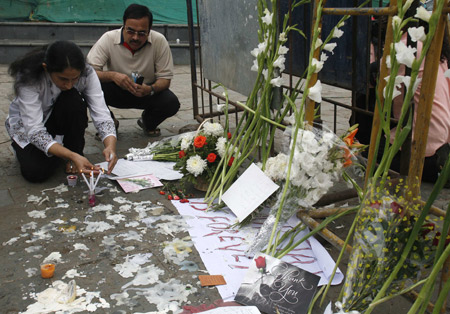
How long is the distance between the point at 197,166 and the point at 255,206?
0.55m

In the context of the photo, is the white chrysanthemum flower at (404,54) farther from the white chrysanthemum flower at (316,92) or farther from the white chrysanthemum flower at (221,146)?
the white chrysanthemum flower at (221,146)

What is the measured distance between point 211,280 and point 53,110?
1864 millimetres

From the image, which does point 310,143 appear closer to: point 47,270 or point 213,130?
point 213,130

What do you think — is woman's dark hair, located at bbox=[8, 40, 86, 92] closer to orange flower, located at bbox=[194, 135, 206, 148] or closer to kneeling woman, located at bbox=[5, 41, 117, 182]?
kneeling woman, located at bbox=[5, 41, 117, 182]

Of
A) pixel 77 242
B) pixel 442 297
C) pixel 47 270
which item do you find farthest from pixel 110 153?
pixel 442 297

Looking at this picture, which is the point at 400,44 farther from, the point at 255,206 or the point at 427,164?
the point at 427,164

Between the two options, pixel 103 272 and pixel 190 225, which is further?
pixel 190 225

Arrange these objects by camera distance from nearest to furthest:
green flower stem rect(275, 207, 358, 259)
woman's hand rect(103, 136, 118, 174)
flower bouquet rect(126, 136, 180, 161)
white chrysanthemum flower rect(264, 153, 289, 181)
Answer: green flower stem rect(275, 207, 358, 259) < white chrysanthemum flower rect(264, 153, 289, 181) < woman's hand rect(103, 136, 118, 174) < flower bouquet rect(126, 136, 180, 161)

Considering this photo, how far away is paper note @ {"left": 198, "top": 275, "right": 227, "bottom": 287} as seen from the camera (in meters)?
2.10

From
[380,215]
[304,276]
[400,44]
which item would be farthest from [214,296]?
[400,44]

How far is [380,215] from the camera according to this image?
5.02 ft

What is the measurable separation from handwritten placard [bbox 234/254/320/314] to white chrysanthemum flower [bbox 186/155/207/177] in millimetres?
1017

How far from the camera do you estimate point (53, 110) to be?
11.0ft

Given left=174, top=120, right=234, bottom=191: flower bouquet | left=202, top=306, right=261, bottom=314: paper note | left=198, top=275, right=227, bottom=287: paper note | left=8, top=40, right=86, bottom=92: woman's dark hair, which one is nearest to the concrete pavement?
left=198, top=275, right=227, bottom=287: paper note
